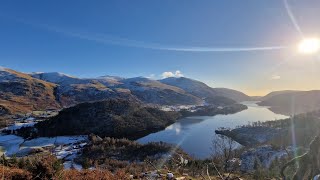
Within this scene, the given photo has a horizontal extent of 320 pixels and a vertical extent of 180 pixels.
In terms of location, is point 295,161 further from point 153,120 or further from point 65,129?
point 153,120

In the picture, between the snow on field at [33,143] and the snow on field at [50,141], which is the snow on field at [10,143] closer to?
the snow on field at [33,143]

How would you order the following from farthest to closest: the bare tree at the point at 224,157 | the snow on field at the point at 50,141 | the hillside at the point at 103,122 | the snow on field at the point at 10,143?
1. the hillside at the point at 103,122
2. the snow on field at the point at 50,141
3. the snow on field at the point at 10,143
4. the bare tree at the point at 224,157

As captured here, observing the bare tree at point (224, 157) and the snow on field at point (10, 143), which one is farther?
the snow on field at point (10, 143)

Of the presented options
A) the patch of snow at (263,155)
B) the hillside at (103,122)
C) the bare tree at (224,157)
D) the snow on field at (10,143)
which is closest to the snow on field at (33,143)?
the snow on field at (10,143)

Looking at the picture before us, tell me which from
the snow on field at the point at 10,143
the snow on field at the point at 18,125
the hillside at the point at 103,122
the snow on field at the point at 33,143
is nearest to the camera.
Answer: the snow on field at the point at 10,143

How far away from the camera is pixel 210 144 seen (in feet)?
411

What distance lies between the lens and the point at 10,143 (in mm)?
125625

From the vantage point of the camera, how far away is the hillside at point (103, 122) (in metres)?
159

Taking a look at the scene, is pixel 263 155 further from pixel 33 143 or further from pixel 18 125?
pixel 18 125

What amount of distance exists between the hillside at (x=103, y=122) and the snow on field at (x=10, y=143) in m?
15.5

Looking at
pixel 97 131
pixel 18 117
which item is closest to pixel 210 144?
pixel 97 131

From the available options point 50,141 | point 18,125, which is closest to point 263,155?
point 50,141

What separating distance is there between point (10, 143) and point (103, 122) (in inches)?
2212

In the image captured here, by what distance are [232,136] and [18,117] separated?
142 metres
